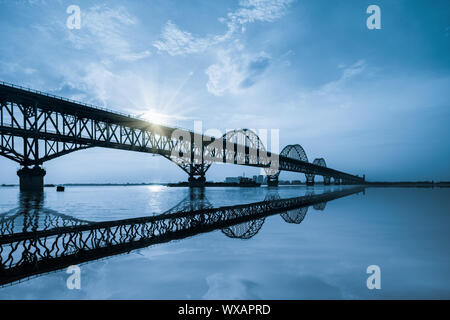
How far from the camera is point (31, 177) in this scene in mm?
46219

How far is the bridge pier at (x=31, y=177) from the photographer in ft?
148

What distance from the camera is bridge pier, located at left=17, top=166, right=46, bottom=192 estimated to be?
4509 centimetres

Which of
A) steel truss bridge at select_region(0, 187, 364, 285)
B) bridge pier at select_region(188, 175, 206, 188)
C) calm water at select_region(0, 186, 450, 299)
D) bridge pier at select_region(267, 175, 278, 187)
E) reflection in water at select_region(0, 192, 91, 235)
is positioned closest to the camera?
calm water at select_region(0, 186, 450, 299)

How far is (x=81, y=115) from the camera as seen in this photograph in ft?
170

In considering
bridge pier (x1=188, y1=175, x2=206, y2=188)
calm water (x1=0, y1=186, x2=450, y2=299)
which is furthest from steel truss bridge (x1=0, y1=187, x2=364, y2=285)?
bridge pier (x1=188, y1=175, x2=206, y2=188)

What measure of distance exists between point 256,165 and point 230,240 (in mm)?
110400

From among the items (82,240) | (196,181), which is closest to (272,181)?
(196,181)

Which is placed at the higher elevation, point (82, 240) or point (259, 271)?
point (82, 240)

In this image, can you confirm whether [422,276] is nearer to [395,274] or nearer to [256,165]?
[395,274]

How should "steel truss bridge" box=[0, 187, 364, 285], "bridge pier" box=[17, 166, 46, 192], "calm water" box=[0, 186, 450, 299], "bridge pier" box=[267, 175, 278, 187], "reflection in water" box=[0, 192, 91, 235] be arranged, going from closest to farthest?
"calm water" box=[0, 186, 450, 299], "steel truss bridge" box=[0, 187, 364, 285], "reflection in water" box=[0, 192, 91, 235], "bridge pier" box=[17, 166, 46, 192], "bridge pier" box=[267, 175, 278, 187]

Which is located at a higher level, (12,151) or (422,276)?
(12,151)

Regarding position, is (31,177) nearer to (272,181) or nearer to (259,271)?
(259,271)

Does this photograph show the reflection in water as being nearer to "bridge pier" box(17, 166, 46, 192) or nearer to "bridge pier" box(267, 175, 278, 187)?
"bridge pier" box(17, 166, 46, 192)
